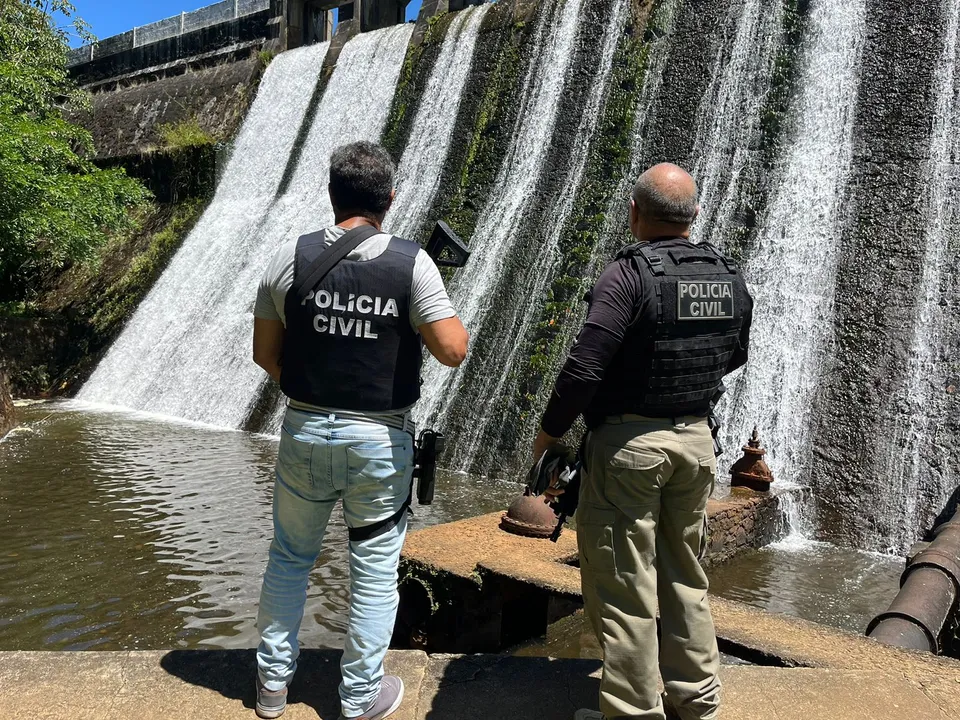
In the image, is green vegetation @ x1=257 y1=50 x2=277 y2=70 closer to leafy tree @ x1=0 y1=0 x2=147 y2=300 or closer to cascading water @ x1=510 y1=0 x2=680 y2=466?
leafy tree @ x1=0 y1=0 x2=147 y2=300

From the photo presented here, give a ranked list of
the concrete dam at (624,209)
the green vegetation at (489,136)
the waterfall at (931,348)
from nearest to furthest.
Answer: the waterfall at (931,348)
the concrete dam at (624,209)
the green vegetation at (489,136)

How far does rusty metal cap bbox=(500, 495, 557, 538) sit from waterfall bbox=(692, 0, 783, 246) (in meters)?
5.74

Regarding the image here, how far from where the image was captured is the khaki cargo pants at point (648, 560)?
2232 millimetres

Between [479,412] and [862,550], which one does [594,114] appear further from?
[862,550]

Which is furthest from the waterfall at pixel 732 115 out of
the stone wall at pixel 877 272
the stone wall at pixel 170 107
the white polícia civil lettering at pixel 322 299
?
the stone wall at pixel 170 107

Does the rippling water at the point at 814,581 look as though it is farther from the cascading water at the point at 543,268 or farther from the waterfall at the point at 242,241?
the waterfall at the point at 242,241

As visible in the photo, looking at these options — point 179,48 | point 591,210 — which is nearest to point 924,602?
point 591,210

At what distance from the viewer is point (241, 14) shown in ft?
70.5

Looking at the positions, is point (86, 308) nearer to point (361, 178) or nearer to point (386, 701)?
point (361, 178)

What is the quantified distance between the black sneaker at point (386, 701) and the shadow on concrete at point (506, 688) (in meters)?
0.10

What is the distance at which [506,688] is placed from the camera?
2738 millimetres

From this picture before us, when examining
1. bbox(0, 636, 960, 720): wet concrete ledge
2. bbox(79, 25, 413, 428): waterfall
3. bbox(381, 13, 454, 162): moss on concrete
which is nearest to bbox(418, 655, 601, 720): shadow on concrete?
bbox(0, 636, 960, 720): wet concrete ledge

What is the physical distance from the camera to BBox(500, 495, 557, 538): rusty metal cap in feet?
14.1

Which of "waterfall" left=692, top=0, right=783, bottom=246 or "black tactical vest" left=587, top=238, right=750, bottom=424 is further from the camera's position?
"waterfall" left=692, top=0, right=783, bottom=246
